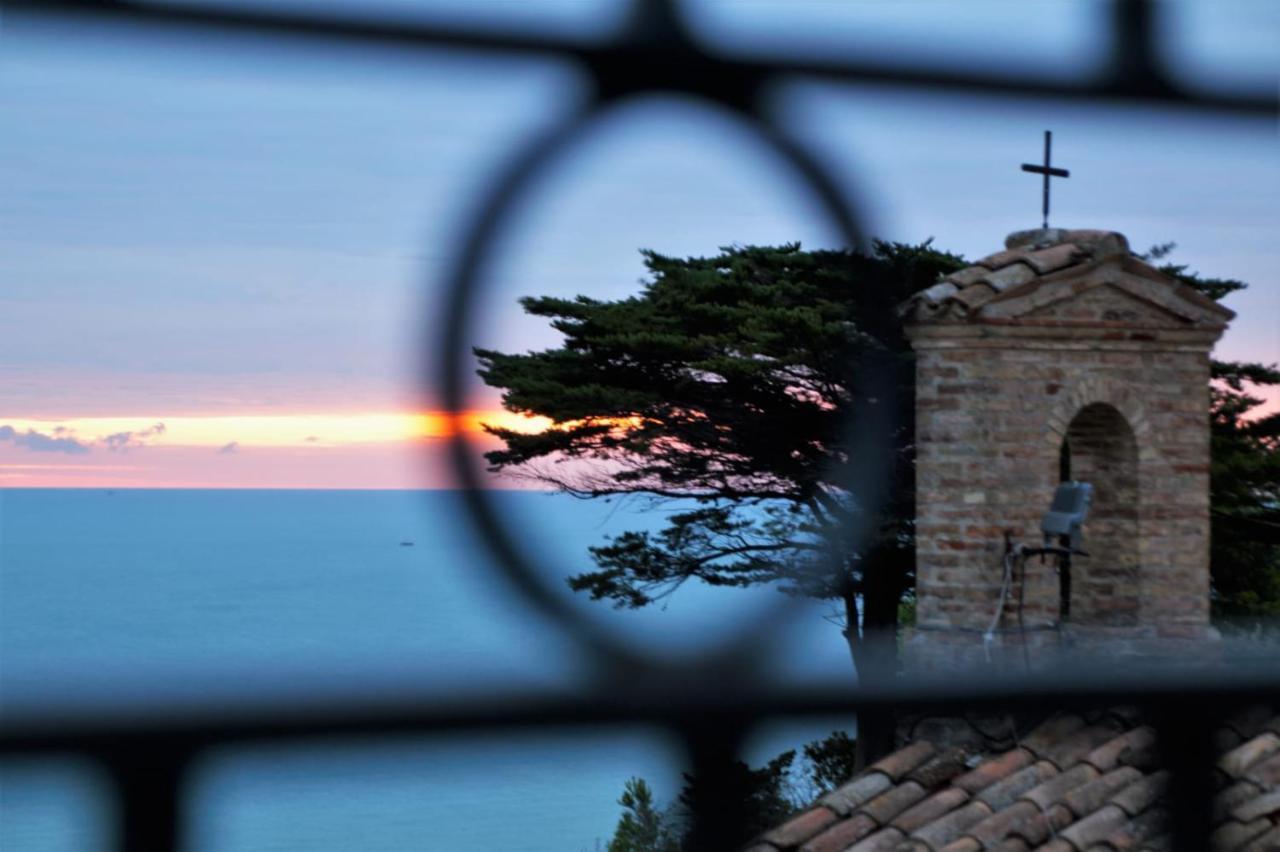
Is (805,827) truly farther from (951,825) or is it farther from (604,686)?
(604,686)

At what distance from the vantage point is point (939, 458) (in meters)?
7.68

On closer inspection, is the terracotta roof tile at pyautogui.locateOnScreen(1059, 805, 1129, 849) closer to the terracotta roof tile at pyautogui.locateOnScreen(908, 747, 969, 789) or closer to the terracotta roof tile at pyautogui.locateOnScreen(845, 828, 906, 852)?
the terracotta roof tile at pyautogui.locateOnScreen(845, 828, 906, 852)

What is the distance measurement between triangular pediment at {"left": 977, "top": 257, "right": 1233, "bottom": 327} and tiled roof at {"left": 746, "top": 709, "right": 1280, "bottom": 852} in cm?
198

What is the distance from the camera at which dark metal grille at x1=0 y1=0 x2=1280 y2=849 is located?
0.54 metres

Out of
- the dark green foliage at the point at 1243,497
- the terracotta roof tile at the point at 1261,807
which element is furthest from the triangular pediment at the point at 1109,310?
the dark green foliage at the point at 1243,497

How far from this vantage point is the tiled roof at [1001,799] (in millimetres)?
5512

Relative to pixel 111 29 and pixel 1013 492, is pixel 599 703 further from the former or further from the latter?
pixel 1013 492

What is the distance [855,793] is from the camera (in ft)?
21.2

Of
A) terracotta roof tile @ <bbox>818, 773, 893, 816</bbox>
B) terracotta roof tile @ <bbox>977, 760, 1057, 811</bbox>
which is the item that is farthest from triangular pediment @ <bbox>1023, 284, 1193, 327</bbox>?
terracotta roof tile @ <bbox>818, 773, 893, 816</bbox>

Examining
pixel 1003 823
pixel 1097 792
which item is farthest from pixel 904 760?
pixel 1097 792

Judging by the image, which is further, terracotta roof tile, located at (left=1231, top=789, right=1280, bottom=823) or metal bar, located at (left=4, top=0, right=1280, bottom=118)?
terracotta roof tile, located at (left=1231, top=789, right=1280, bottom=823)

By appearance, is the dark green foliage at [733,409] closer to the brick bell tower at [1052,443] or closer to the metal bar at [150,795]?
the brick bell tower at [1052,443]

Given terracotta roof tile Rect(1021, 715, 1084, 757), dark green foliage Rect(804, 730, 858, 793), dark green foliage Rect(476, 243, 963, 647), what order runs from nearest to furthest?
terracotta roof tile Rect(1021, 715, 1084, 757)
dark green foliage Rect(476, 243, 963, 647)
dark green foliage Rect(804, 730, 858, 793)

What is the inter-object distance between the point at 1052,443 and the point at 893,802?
2.03m
